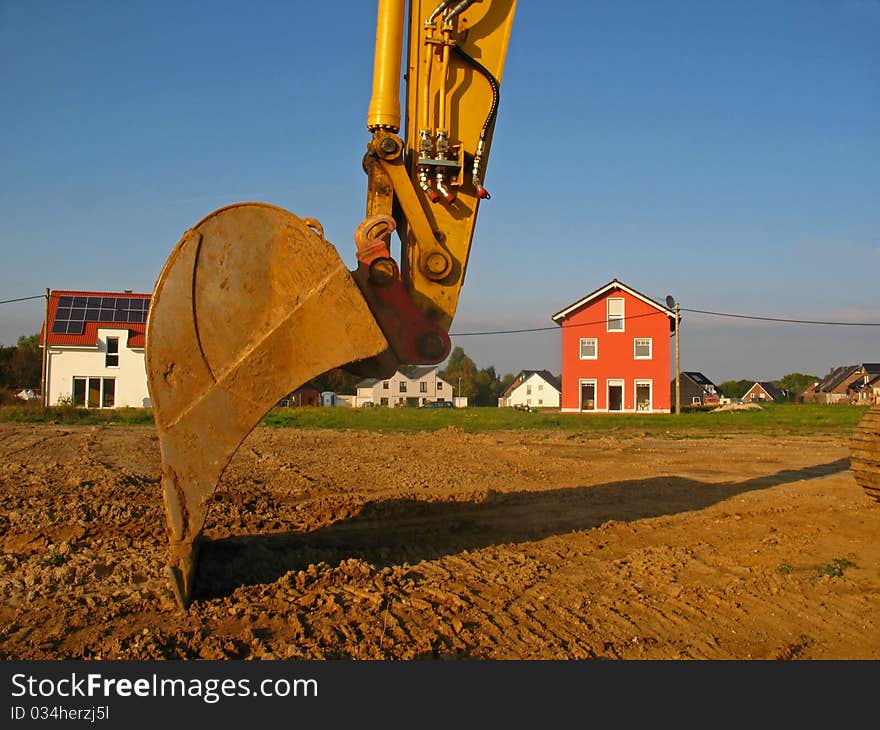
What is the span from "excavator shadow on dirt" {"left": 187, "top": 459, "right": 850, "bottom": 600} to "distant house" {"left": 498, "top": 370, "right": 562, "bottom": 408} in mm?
77234

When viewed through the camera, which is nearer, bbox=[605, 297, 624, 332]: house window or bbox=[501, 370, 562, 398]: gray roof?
bbox=[605, 297, 624, 332]: house window

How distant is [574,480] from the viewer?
12117 mm

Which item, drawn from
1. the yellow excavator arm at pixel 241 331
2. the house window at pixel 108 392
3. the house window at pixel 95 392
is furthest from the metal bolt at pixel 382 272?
the house window at pixel 108 392

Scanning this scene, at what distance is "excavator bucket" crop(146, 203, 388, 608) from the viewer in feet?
15.3

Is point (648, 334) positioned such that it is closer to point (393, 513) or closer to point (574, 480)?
point (574, 480)

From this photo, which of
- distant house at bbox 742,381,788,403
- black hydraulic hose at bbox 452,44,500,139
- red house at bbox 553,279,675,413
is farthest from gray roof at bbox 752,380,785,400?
black hydraulic hose at bbox 452,44,500,139

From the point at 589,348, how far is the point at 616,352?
4.16ft

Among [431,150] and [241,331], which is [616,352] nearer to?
[431,150]

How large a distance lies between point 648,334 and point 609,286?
9.39 feet

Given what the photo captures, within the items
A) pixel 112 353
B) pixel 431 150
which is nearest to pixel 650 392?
pixel 112 353

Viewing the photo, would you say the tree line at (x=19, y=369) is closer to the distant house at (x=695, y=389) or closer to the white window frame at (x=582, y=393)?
the white window frame at (x=582, y=393)

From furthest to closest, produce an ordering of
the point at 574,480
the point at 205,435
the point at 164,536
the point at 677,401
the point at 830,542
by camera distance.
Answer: the point at 677,401
the point at 574,480
the point at 830,542
the point at 164,536
the point at 205,435

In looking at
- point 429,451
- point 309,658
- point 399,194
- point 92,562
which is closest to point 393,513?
point 92,562

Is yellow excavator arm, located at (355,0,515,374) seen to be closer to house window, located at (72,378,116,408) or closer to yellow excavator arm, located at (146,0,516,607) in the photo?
yellow excavator arm, located at (146,0,516,607)
